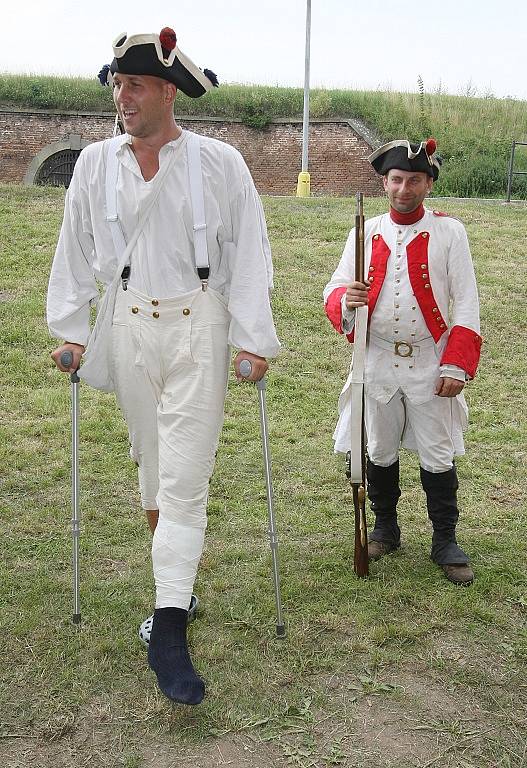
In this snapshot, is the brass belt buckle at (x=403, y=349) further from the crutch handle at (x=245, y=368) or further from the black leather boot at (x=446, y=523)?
the crutch handle at (x=245, y=368)

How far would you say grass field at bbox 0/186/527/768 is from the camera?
3420mm

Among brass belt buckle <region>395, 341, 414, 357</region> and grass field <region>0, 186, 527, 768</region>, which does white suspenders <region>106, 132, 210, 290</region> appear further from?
grass field <region>0, 186, 527, 768</region>

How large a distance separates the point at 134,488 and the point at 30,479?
2.34 ft

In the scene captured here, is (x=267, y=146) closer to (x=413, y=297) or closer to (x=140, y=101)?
(x=413, y=297)

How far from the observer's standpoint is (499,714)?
3.57 metres

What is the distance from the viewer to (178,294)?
145 inches

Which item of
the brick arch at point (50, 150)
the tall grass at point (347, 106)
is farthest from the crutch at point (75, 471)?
the brick arch at point (50, 150)

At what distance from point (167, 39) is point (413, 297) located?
1.65m

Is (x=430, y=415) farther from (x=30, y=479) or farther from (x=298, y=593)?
(x=30, y=479)

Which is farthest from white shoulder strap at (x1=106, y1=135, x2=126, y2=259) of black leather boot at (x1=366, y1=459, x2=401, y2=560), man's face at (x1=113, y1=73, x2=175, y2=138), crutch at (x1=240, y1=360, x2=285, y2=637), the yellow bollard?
the yellow bollard

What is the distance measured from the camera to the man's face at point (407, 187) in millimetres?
4332

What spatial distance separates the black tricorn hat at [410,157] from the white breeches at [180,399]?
3.81 ft

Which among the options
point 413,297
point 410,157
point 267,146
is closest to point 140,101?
point 410,157

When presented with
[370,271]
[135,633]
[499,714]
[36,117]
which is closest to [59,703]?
[135,633]
